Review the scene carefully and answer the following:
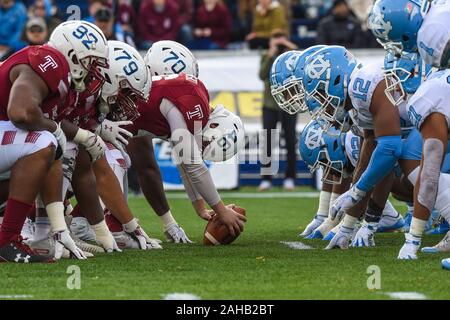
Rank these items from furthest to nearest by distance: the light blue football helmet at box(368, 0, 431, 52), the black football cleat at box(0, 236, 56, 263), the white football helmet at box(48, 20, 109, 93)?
the light blue football helmet at box(368, 0, 431, 52) < the white football helmet at box(48, 20, 109, 93) < the black football cleat at box(0, 236, 56, 263)

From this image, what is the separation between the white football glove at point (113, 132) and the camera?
712 centimetres

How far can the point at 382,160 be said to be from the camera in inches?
270

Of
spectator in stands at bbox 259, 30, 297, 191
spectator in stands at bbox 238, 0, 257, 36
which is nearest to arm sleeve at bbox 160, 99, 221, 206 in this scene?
spectator in stands at bbox 259, 30, 297, 191

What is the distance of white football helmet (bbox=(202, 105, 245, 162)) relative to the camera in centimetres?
768

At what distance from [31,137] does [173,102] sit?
55.8 inches

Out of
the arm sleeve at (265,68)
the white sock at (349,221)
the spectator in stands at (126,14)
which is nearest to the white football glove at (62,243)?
the white sock at (349,221)

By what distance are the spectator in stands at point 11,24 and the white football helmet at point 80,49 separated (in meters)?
7.69

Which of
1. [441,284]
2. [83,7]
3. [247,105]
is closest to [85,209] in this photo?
[441,284]

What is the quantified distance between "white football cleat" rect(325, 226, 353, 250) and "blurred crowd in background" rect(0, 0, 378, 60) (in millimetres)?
5746

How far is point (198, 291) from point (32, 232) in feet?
7.45

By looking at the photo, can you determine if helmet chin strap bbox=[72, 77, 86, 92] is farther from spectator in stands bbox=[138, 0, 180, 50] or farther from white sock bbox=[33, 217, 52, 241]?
spectator in stands bbox=[138, 0, 180, 50]

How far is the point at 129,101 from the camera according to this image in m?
7.28

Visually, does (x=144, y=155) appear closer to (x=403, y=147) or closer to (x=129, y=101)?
(x=129, y=101)

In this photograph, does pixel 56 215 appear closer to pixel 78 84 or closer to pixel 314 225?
pixel 78 84
